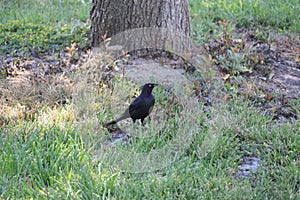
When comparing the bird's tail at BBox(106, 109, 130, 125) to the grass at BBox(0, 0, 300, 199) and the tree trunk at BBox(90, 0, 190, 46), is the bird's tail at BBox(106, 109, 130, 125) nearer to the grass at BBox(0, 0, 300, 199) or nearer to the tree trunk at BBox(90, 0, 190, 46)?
the grass at BBox(0, 0, 300, 199)

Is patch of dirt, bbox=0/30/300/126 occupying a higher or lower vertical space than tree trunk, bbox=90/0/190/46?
lower

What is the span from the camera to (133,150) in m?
3.64

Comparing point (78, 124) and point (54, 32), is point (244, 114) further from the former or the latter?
point (54, 32)

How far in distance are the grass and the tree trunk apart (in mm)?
845

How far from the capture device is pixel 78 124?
396 centimetres

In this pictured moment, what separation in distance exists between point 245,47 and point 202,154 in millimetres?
2155

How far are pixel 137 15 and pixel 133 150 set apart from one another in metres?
2.24

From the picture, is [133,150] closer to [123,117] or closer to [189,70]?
[123,117]

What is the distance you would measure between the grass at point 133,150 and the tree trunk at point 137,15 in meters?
0.84

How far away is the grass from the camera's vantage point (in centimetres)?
318

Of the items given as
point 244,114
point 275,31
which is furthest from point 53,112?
point 275,31

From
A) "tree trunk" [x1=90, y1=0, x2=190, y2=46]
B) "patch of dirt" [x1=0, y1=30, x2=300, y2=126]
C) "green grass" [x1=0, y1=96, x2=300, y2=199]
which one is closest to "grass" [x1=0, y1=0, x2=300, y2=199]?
"green grass" [x1=0, y1=96, x2=300, y2=199]

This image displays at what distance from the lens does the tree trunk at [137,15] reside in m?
5.40

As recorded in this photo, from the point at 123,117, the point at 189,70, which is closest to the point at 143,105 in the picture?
the point at 123,117
